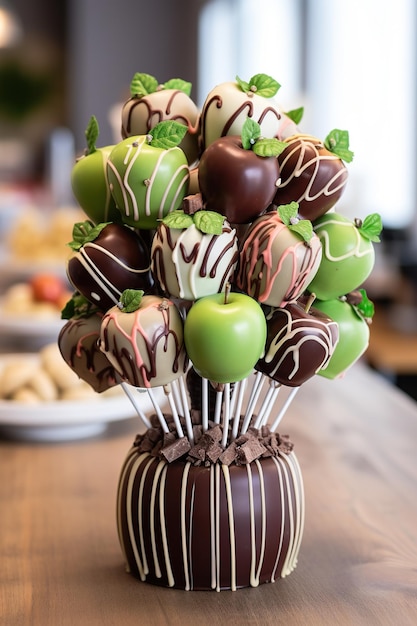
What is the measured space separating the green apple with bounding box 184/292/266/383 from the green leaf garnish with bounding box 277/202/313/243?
51 mm

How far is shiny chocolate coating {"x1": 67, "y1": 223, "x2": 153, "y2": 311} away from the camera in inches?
23.6

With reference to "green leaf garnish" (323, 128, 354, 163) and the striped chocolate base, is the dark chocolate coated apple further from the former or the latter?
the striped chocolate base

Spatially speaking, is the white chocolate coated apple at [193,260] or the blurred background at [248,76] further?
the blurred background at [248,76]

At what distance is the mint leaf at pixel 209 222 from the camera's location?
1.85ft

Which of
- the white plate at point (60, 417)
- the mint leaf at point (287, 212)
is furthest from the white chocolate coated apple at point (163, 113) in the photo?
the white plate at point (60, 417)

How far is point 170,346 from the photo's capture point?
578 mm

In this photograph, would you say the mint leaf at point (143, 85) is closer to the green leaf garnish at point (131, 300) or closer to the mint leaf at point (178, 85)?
the mint leaf at point (178, 85)

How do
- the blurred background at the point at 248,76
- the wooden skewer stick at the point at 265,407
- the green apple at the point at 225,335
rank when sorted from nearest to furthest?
the green apple at the point at 225,335
the wooden skewer stick at the point at 265,407
the blurred background at the point at 248,76

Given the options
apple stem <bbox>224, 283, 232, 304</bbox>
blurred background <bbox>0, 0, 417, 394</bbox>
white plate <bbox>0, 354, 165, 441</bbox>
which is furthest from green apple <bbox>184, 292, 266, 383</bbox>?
blurred background <bbox>0, 0, 417, 394</bbox>

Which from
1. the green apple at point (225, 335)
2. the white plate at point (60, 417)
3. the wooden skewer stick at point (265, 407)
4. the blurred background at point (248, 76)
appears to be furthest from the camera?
the blurred background at point (248, 76)

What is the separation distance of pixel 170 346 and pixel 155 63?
7532 mm

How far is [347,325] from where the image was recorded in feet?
2.10

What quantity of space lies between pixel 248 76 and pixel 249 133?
6.09 m

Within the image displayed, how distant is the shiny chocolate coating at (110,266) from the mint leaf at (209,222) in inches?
2.4
